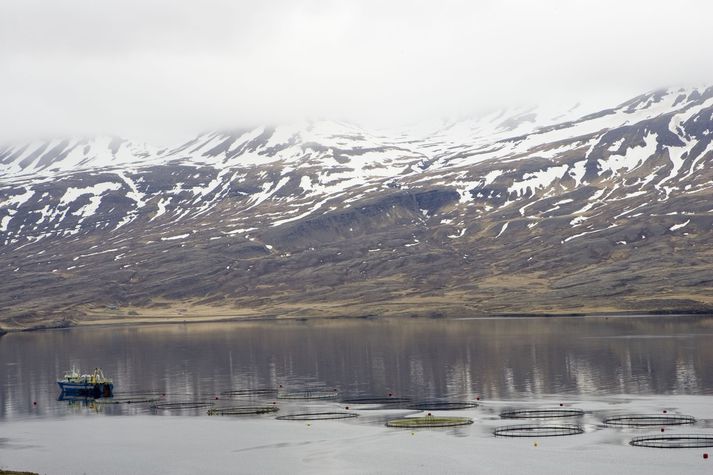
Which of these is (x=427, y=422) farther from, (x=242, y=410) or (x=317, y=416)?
(x=242, y=410)

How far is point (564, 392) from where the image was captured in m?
114

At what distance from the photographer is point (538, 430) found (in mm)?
90688

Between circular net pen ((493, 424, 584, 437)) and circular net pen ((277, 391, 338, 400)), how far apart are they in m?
31.5

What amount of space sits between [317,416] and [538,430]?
77.0 ft

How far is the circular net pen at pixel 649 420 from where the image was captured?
91188 millimetres

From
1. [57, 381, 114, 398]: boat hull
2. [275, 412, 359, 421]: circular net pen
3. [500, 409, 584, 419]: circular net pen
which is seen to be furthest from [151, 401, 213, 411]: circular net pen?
[500, 409, 584, 419]: circular net pen

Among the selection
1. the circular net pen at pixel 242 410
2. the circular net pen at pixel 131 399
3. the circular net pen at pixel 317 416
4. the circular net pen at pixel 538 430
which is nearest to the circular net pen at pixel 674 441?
the circular net pen at pixel 538 430

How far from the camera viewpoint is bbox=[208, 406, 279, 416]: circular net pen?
111 m

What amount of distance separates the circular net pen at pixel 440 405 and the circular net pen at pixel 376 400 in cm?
272

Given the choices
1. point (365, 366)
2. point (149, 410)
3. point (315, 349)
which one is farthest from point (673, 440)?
point (315, 349)

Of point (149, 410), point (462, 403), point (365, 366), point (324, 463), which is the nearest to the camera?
point (324, 463)

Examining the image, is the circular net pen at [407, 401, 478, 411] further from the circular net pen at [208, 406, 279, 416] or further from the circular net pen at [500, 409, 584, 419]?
the circular net pen at [208, 406, 279, 416]

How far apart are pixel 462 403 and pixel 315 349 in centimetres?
7251

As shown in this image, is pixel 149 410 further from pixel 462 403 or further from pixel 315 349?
pixel 315 349
